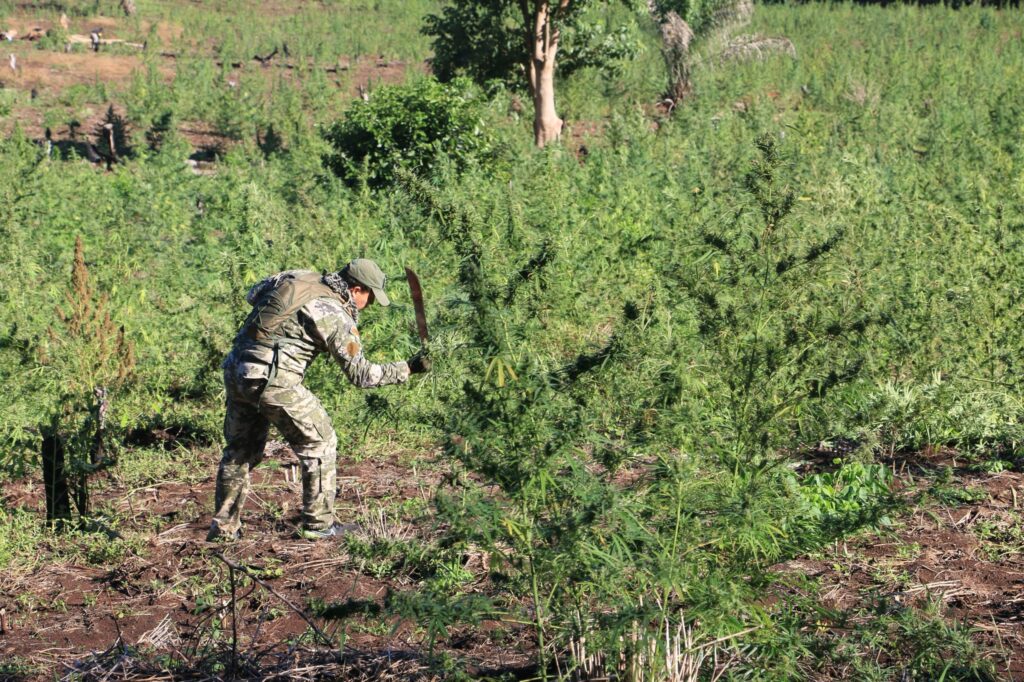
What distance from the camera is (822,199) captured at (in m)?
7.80

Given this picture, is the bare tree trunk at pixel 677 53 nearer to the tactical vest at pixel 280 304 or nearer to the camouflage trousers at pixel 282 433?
the tactical vest at pixel 280 304

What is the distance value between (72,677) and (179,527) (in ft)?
5.82

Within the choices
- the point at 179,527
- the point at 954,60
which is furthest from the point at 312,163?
the point at 954,60

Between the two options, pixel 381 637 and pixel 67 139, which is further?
pixel 67 139

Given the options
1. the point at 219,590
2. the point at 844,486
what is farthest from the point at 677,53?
the point at 219,590

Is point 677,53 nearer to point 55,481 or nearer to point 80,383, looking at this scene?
point 80,383

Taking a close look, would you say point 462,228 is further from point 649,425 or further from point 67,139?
point 67,139

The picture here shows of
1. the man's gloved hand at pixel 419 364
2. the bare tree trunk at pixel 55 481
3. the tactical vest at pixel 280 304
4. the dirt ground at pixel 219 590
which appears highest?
the tactical vest at pixel 280 304

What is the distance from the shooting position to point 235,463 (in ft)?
18.9

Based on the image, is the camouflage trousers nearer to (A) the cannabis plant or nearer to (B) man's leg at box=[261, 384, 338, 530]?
(B) man's leg at box=[261, 384, 338, 530]

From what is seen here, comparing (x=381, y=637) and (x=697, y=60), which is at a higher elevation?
(x=697, y=60)

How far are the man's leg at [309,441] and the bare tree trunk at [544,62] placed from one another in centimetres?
1089

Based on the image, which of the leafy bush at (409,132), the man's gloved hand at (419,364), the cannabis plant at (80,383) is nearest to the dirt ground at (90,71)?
the leafy bush at (409,132)

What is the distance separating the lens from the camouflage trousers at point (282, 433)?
559cm
